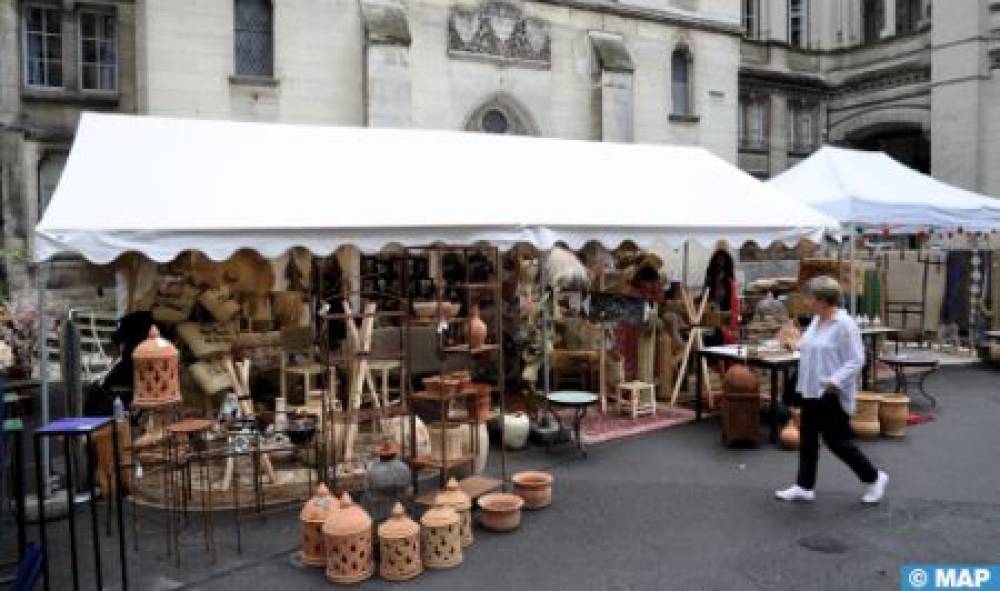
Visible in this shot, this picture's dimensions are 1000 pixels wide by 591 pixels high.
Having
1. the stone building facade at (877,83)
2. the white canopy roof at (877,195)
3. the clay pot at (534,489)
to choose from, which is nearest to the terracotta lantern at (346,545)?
the clay pot at (534,489)

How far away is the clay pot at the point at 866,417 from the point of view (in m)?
7.85

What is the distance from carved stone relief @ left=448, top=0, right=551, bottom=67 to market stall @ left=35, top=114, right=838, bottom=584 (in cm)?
764

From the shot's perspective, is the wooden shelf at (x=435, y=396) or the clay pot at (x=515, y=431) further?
the clay pot at (x=515, y=431)

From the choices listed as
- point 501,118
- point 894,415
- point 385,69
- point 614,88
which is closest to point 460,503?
point 894,415

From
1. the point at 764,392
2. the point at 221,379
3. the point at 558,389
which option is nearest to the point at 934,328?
the point at 764,392

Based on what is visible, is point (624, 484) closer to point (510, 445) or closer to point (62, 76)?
point (510, 445)

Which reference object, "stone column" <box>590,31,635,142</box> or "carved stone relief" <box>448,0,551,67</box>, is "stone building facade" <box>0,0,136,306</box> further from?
"stone column" <box>590,31,635,142</box>

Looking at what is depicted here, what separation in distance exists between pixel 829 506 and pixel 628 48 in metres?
15.0

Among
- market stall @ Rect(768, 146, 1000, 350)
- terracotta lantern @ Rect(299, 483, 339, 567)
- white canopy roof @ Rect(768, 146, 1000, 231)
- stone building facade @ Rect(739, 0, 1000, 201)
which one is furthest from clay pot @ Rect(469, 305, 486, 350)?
stone building facade @ Rect(739, 0, 1000, 201)

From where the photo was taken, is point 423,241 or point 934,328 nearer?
point 423,241

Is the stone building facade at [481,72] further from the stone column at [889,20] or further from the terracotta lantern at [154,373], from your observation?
the terracotta lantern at [154,373]

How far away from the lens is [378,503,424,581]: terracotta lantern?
4.77 meters

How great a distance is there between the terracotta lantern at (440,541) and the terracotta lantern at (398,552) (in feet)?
0.38

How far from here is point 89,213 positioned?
593 centimetres
